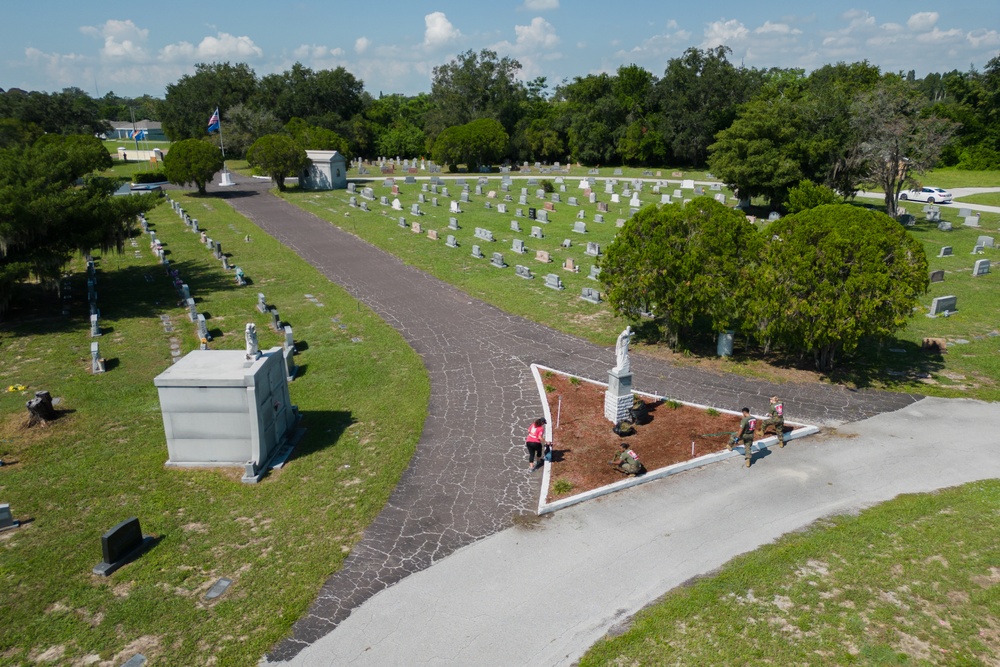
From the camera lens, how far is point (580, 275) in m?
28.4

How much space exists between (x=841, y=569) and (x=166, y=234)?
38617 mm

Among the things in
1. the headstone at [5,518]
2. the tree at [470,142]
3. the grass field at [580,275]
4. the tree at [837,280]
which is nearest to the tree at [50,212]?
the grass field at [580,275]

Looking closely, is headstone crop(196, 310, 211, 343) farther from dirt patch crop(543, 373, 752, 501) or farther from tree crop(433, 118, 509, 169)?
tree crop(433, 118, 509, 169)

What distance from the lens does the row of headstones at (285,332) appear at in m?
18.5

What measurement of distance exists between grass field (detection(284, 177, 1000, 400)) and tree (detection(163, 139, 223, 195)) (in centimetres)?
592

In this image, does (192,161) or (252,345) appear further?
(192,161)

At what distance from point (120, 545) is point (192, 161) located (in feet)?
144

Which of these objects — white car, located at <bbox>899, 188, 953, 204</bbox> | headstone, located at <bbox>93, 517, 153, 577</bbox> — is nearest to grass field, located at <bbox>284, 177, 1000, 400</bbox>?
white car, located at <bbox>899, 188, 953, 204</bbox>

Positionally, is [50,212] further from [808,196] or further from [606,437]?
[808,196]

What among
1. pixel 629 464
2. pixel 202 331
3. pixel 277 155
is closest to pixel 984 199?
pixel 629 464

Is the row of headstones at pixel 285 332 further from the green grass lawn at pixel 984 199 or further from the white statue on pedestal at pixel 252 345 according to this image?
the green grass lawn at pixel 984 199

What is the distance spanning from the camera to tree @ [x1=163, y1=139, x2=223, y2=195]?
47.4 m

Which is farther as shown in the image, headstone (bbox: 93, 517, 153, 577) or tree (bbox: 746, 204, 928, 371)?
tree (bbox: 746, 204, 928, 371)

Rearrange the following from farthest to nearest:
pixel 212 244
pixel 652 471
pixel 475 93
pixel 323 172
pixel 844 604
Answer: pixel 475 93, pixel 323 172, pixel 212 244, pixel 652 471, pixel 844 604
